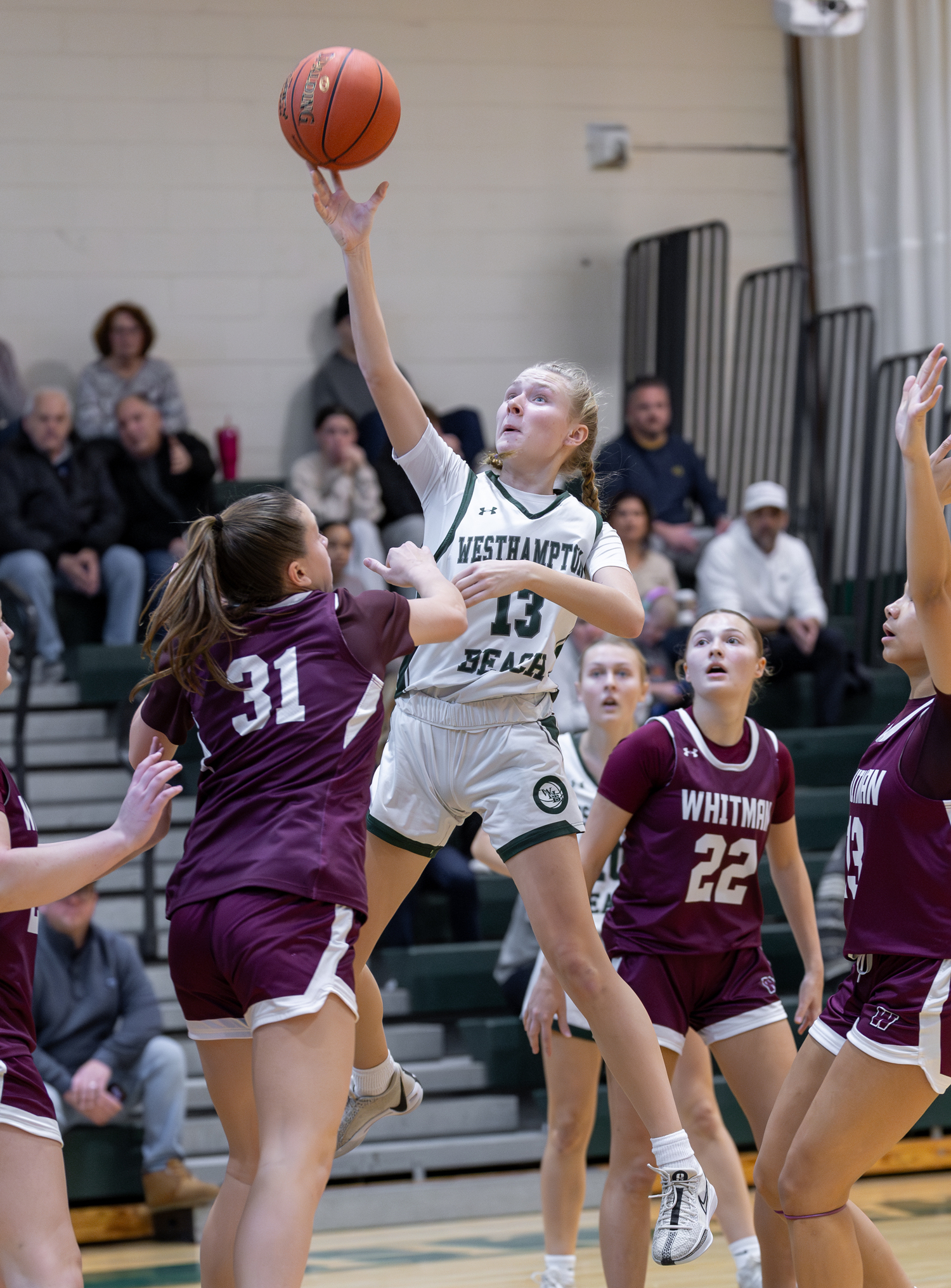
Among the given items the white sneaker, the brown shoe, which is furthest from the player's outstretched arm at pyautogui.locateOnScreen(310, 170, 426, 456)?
the brown shoe

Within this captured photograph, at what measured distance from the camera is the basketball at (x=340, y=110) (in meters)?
3.54

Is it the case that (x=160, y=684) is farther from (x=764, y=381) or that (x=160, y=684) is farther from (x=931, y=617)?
(x=764, y=381)

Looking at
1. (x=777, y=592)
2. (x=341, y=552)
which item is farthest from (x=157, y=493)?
(x=777, y=592)

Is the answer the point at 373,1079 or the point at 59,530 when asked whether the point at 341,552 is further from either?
the point at 373,1079

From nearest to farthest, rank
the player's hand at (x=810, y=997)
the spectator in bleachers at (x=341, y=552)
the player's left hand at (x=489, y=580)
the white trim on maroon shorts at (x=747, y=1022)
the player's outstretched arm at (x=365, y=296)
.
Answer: the player's left hand at (x=489, y=580), the player's outstretched arm at (x=365, y=296), the white trim on maroon shorts at (x=747, y=1022), the player's hand at (x=810, y=997), the spectator in bleachers at (x=341, y=552)

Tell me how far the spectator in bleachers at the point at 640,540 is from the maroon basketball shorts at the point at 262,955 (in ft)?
16.8

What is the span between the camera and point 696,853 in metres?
3.69

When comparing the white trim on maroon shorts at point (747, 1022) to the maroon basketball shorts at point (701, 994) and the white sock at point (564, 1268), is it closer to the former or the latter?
the maroon basketball shorts at point (701, 994)

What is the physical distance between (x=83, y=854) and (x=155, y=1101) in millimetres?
3126

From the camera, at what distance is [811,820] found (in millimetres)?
7285

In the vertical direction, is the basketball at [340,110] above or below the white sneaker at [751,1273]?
above

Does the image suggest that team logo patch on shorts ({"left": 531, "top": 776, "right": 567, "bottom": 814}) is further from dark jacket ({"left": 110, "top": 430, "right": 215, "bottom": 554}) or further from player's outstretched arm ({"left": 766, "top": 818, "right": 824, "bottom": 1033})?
dark jacket ({"left": 110, "top": 430, "right": 215, "bottom": 554})

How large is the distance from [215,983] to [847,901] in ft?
4.26

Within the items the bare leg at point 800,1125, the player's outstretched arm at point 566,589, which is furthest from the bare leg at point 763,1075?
the player's outstretched arm at point 566,589
